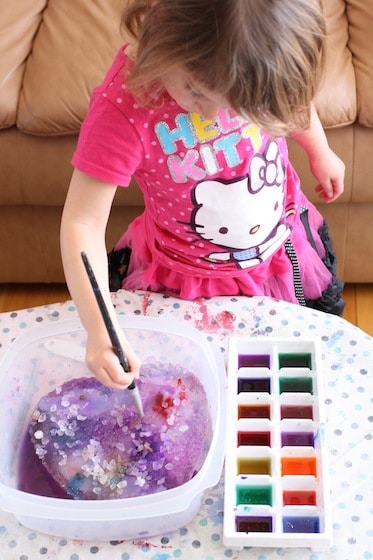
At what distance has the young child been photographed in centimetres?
70

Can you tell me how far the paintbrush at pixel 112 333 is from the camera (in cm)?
73

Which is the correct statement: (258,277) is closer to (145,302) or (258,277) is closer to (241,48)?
(145,302)

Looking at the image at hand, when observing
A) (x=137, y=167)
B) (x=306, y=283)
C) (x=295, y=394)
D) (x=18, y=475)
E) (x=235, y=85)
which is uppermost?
(x=235, y=85)

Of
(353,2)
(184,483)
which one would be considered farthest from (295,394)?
(353,2)

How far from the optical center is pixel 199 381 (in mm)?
898

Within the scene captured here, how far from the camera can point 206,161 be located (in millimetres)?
926

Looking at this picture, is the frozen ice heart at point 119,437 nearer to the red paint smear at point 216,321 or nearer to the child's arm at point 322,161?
A: the red paint smear at point 216,321

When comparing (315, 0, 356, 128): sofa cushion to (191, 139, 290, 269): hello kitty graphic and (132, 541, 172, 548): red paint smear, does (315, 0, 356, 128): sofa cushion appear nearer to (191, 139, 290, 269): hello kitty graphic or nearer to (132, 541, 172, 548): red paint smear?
(191, 139, 290, 269): hello kitty graphic

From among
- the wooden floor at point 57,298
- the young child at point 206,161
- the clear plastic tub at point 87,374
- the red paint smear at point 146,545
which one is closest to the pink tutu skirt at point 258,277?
the young child at point 206,161

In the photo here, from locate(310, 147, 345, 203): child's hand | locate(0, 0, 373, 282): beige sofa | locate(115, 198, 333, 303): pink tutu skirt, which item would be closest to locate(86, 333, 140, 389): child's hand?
locate(115, 198, 333, 303): pink tutu skirt

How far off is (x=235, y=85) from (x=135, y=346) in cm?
37

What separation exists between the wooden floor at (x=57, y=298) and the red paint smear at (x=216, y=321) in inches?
28.3

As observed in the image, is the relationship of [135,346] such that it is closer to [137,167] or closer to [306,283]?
[137,167]

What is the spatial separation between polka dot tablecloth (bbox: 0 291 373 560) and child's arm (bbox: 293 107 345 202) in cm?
Answer: 22
